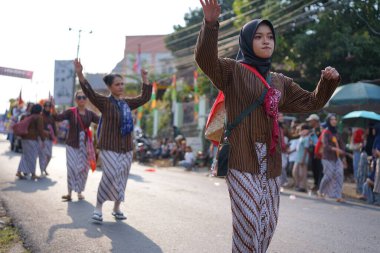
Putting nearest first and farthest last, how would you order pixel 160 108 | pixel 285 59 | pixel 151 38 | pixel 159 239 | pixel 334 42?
1. pixel 159 239
2. pixel 334 42
3. pixel 285 59
4. pixel 160 108
5. pixel 151 38

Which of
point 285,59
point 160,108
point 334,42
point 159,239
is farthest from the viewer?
point 160,108

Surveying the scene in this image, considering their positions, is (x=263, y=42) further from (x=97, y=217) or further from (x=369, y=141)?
(x=369, y=141)

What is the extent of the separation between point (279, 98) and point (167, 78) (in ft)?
113

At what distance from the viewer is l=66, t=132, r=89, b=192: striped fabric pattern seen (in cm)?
900

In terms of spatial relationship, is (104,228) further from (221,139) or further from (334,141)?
(334,141)

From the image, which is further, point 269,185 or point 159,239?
point 159,239

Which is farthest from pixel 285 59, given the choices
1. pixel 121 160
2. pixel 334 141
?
pixel 121 160

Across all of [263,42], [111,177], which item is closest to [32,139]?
[111,177]

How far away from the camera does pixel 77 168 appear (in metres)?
9.08

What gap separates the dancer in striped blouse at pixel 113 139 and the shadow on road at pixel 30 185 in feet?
13.0

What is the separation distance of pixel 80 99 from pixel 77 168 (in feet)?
3.94

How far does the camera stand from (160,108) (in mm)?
36594

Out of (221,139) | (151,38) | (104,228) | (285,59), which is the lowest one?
(104,228)

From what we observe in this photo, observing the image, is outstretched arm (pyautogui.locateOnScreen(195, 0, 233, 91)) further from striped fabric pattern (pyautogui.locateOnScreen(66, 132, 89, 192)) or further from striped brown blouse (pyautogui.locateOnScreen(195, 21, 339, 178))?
striped fabric pattern (pyautogui.locateOnScreen(66, 132, 89, 192))
